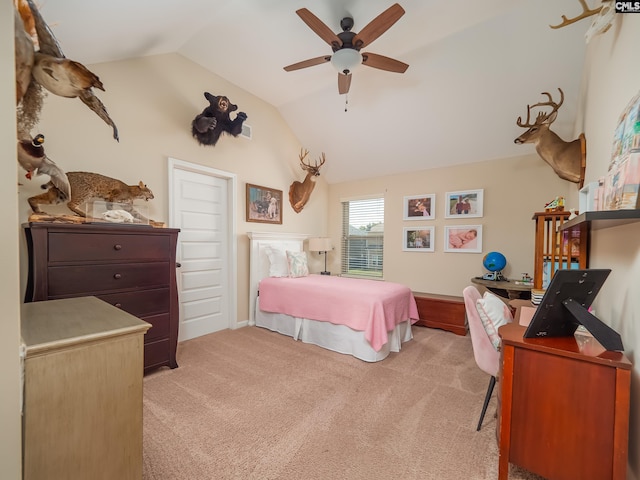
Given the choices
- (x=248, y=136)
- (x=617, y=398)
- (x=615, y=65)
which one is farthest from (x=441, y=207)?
(x=617, y=398)

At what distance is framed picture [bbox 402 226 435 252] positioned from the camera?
431 cm

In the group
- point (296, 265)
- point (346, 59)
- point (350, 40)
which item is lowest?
point (296, 265)

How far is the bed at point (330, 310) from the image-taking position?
2799 mm

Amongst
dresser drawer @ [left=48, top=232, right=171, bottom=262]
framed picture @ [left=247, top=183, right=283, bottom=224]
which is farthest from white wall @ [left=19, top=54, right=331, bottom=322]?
dresser drawer @ [left=48, top=232, right=171, bottom=262]

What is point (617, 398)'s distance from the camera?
1.08 metres

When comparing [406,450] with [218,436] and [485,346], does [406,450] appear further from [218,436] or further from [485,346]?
[218,436]

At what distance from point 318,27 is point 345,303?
8.33 feet

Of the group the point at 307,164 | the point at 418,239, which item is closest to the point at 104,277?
the point at 307,164

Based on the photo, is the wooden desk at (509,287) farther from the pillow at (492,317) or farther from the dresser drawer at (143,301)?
the dresser drawer at (143,301)

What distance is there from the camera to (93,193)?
2.43 meters

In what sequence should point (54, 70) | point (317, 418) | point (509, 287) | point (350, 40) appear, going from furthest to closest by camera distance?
point (509, 287)
point (350, 40)
point (317, 418)
point (54, 70)

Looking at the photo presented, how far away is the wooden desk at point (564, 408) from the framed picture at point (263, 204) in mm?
3458

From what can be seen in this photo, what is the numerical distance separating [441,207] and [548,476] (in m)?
3.50

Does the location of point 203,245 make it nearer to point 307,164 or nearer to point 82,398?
point 307,164
